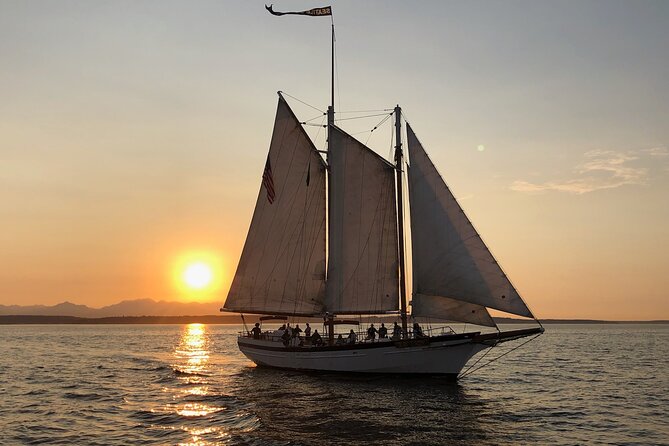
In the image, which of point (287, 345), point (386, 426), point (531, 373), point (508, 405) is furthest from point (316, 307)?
point (531, 373)

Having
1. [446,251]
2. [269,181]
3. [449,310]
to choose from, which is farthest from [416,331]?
[269,181]

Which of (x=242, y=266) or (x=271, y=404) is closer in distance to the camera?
(x=271, y=404)

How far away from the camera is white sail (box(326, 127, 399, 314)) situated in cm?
4425

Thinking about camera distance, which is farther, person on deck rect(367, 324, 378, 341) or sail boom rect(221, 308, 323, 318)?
sail boom rect(221, 308, 323, 318)

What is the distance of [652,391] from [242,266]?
111 ft

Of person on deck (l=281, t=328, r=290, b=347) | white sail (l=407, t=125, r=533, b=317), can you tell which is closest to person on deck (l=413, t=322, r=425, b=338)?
white sail (l=407, t=125, r=533, b=317)

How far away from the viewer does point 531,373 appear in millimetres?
58219

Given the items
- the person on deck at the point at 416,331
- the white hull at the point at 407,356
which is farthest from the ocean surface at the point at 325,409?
the person on deck at the point at 416,331

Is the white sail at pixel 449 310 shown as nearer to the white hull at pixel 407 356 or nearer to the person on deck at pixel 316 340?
the white hull at pixel 407 356

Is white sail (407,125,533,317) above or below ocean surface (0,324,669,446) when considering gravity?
above

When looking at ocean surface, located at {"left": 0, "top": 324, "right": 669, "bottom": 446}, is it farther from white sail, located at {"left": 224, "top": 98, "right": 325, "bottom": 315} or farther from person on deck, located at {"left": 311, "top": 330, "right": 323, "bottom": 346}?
white sail, located at {"left": 224, "top": 98, "right": 325, "bottom": 315}

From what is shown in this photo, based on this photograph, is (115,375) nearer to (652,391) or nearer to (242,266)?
(242,266)

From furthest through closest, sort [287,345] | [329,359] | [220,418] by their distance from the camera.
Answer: [287,345] → [329,359] → [220,418]

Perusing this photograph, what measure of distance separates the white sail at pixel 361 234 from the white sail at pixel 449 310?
396 cm
